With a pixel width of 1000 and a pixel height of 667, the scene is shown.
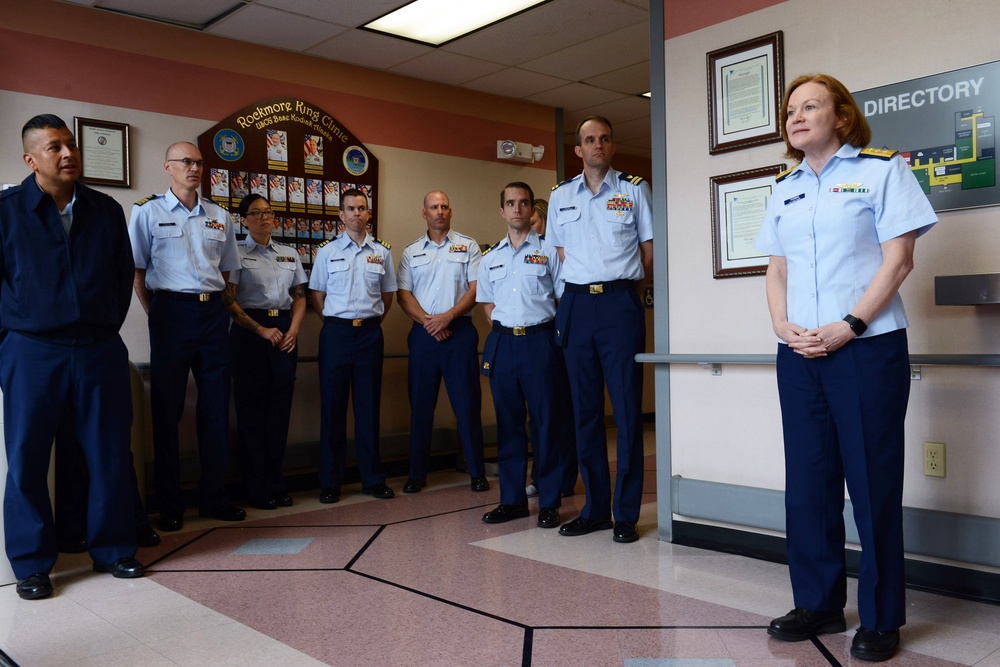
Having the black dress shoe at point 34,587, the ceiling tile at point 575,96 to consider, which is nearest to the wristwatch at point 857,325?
the black dress shoe at point 34,587

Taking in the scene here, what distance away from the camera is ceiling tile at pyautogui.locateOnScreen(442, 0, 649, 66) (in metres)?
4.90

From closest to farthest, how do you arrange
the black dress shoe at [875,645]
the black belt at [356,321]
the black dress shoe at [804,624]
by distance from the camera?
the black dress shoe at [875,645] → the black dress shoe at [804,624] → the black belt at [356,321]

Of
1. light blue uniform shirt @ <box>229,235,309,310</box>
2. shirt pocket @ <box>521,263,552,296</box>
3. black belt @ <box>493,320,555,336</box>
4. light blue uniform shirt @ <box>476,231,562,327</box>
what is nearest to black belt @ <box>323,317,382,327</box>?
light blue uniform shirt @ <box>229,235,309,310</box>

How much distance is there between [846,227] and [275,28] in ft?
12.6

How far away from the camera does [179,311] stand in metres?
4.08

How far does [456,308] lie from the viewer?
201 inches

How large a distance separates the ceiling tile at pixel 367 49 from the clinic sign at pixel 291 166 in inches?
15.0

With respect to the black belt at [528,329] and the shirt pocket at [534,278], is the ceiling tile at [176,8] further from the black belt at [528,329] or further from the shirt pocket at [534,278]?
the black belt at [528,329]

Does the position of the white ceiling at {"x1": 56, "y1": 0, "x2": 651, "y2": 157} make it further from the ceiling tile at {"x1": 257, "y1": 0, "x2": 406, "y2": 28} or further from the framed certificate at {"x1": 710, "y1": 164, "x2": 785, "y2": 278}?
the framed certificate at {"x1": 710, "y1": 164, "x2": 785, "y2": 278}

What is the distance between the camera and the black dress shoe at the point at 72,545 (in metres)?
3.76

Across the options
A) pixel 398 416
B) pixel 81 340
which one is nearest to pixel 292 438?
pixel 398 416

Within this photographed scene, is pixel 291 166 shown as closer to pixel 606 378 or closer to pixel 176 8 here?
pixel 176 8

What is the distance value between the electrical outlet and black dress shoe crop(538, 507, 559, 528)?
1.71 meters

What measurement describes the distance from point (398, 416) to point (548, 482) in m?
2.17
